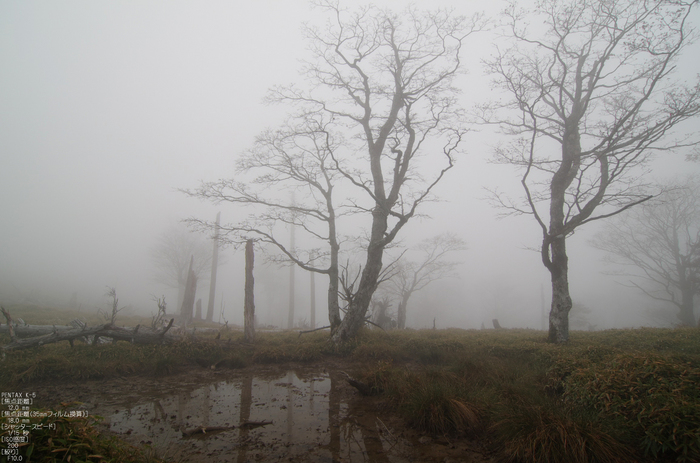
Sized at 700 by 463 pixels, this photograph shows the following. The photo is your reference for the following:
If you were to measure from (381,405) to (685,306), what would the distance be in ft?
80.2

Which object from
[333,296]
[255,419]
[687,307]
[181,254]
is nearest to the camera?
[255,419]

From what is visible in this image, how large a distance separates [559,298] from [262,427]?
8.61 meters

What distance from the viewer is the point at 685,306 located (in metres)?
19.0

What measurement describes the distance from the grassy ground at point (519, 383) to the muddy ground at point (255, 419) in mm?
406

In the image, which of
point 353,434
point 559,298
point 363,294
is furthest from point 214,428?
point 559,298

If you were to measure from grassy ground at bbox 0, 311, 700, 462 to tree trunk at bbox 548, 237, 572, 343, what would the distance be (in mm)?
439

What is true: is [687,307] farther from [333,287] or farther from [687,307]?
[333,287]

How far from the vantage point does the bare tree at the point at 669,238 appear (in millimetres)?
19312

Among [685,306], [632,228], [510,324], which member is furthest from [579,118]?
[510,324]

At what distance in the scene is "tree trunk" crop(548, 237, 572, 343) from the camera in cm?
875

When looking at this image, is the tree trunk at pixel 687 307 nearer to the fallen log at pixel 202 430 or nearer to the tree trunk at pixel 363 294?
the tree trunk at pixel 363 294

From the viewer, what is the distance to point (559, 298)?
8867 mm

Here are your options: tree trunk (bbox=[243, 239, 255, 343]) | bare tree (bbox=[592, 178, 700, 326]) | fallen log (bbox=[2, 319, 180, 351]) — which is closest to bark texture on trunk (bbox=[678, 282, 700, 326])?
bare tree (bbox=[592, 178, 700, 326])

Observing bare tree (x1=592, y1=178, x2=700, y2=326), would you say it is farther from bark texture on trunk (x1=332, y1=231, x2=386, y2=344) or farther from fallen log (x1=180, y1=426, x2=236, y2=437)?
fallen log (x1=180, y1=426, x2=236, y2=437)
